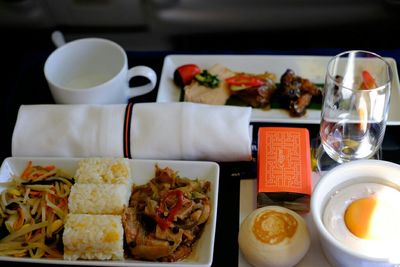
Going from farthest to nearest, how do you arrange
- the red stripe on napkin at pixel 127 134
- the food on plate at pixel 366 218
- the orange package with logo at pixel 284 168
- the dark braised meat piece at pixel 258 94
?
the dark braised meat piece at pixel 258 94, the red stripe on napkin at pixel 127 134, the orange package with logo at pixel 284 168, the food on plate at pixel 366 218

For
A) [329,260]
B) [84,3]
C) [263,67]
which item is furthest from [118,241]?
[84,3]

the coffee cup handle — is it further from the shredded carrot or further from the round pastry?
the round pastry

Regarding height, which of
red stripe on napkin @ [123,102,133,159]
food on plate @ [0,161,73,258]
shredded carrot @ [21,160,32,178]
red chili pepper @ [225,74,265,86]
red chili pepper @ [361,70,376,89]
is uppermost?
red chili pepper @ [361,70,376,89]

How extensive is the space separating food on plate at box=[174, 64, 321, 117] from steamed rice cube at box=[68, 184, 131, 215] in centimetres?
32

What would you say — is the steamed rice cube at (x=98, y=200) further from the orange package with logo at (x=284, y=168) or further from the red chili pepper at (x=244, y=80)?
the red chili pepper at (x=244, y=80)

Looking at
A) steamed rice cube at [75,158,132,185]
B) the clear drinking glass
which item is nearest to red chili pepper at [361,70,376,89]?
the clear drinking glass

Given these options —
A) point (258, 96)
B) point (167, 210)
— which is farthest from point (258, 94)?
point (167, 210)

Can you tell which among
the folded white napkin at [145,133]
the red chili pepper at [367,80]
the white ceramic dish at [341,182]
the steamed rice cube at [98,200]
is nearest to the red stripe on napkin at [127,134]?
the folded white napkin at [145,133]

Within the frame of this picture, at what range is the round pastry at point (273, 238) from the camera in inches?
34.5

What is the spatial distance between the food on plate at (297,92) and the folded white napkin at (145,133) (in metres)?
0.13

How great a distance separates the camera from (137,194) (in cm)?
101

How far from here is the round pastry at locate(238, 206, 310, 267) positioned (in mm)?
877

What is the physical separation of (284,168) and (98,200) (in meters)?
0.34

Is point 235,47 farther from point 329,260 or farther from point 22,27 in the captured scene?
point 329,260
